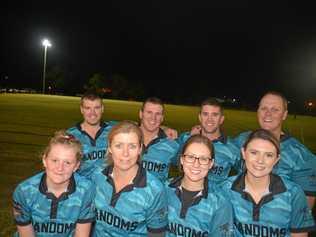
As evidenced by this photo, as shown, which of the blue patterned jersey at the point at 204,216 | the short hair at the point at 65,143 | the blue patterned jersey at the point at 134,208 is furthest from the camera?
the short hair at the point at 65,143

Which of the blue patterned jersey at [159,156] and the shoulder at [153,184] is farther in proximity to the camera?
the blue patterned jersey at [159,156]

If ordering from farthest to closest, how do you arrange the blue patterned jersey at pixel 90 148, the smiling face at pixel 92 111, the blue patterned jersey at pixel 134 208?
1. the smiling face at pixel 92 111
2. the blue patterned jersey at pixel 90 148
3. the blue patterned jersey at pixel 134 208

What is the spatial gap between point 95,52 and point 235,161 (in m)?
98.8

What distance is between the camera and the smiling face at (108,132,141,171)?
3840 millimetres

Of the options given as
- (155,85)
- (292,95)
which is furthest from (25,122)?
(155,85)

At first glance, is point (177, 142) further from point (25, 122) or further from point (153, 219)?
point (25, 122)

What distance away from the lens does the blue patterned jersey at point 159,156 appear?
5.40m

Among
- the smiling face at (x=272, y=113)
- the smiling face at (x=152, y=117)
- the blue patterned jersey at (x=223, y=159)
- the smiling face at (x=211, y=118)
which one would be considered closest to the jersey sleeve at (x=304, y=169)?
the smiling face at (x=272, y=113)

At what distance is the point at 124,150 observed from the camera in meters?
3.85

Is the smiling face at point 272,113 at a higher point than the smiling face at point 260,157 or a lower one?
higher

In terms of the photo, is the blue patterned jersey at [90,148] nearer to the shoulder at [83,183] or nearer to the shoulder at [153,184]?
the shoulder at [83,183]

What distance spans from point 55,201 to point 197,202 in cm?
127

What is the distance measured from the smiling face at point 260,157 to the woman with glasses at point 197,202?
351mm

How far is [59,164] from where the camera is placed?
380cm
